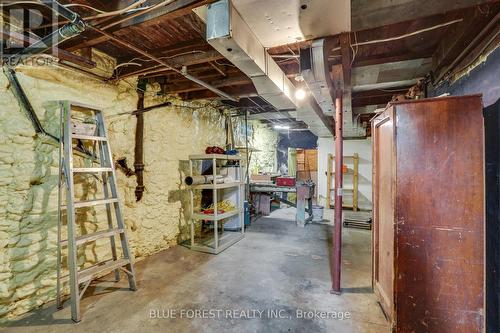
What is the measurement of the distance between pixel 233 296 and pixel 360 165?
5796 millimetres

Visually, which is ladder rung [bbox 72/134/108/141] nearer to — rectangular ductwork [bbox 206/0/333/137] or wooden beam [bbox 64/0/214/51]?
wooden beam [bbox 64/0/214/51]

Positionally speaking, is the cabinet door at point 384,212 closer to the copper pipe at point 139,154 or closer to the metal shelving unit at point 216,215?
the metal shelving unit at point 216,215

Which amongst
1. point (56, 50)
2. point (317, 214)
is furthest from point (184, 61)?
point (317, 214)

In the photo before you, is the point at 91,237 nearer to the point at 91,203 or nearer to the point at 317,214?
the point at 91,203

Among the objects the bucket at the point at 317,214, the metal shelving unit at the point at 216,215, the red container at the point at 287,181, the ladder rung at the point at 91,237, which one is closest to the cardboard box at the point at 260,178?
the red container at the point at 287,181

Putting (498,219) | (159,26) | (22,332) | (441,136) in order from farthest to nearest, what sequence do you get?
1. (159,26)
2. (22,332)
3. (441,136)
4. (498,219)

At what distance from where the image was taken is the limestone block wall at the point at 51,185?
1.98 metres

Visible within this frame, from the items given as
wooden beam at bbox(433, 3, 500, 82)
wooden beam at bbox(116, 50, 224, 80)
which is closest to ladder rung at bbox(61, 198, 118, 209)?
wooden beam at bbox(116, 50, 224, 80)

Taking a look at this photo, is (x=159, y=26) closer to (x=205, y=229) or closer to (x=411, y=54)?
(x=411, y=54)

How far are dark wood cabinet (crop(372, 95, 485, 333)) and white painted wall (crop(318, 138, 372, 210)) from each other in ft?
17.8

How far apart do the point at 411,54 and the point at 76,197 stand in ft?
12.8

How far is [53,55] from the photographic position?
2.06m

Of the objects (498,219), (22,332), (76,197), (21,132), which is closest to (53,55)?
(21,132)

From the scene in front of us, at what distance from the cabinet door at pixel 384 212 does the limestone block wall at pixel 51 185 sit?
291cm
